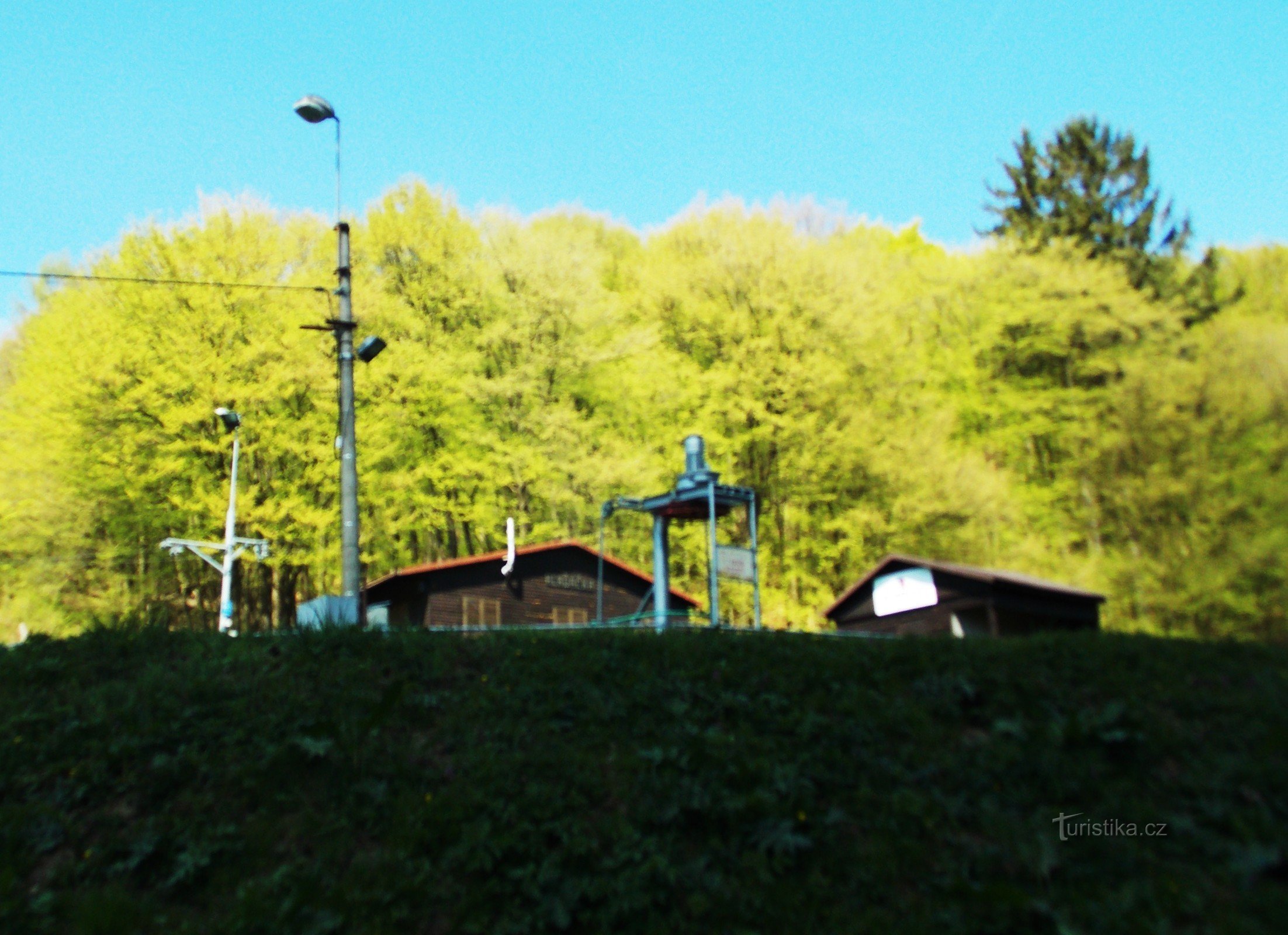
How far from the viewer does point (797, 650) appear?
1157cm

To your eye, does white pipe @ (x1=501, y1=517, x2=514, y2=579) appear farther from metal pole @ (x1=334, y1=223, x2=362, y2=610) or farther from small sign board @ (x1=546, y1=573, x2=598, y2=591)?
metal pole @ (x1=334, y1=223, x2=362, y2=610)

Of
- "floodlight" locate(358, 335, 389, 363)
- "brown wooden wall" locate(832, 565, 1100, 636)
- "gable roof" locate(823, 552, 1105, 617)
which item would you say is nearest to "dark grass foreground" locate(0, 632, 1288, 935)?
"floodlight" locate(358, 335, 389, 363)

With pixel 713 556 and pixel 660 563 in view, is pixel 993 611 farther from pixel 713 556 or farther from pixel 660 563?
pixel 713 556

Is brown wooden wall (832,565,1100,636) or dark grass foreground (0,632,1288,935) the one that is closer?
dark grass foreground (0,632,1288,935)

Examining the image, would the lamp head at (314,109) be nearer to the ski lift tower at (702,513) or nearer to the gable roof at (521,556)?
the ski lift tower at (702,513)

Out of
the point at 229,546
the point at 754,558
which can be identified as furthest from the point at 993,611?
the point at 229,546

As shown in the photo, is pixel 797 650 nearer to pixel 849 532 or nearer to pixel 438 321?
pixel 849 532

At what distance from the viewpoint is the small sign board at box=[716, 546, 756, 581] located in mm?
15555

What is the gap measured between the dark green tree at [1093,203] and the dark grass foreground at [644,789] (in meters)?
30.6

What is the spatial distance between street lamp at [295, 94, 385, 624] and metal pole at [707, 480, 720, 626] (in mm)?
5449

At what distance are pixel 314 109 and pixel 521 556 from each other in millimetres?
15044

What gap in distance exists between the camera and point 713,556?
15.4 metres

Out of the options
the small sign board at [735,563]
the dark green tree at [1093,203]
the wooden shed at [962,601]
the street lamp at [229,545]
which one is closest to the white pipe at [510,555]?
the street lamp at [229,545]

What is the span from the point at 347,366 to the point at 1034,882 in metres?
12.6
